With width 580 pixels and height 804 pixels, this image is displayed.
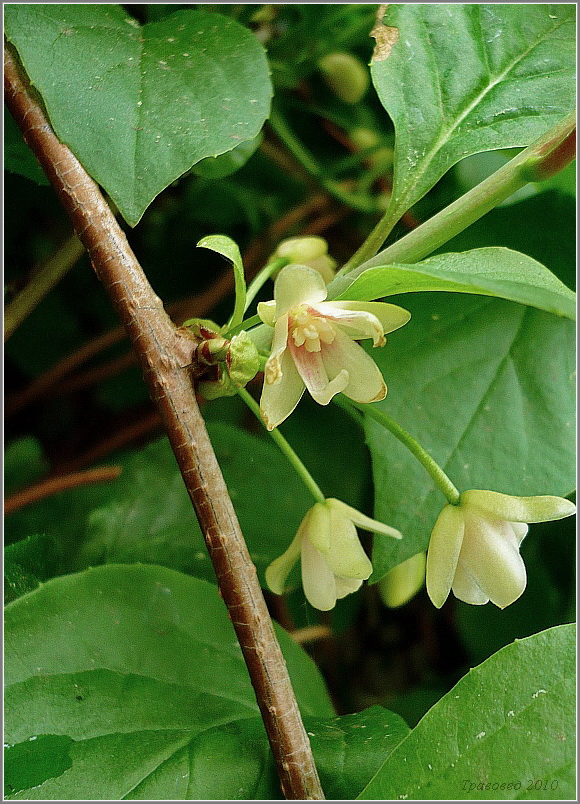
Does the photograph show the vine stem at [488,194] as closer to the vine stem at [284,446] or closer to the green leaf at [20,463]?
the vine stem at [284,446]

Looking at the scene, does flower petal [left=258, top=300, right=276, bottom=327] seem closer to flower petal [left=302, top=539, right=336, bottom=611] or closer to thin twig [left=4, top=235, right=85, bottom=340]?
flower petal [left=302, top=539, right=336, bottom=611]

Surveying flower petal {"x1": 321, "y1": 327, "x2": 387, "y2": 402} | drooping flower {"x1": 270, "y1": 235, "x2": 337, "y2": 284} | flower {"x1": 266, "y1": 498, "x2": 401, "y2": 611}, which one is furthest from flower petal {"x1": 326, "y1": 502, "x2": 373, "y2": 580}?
drooping flower {"x1": 270, "y1": 235, "x2": 337, "y2": 284}

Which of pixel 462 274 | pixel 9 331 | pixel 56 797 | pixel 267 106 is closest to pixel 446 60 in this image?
pixel 267 106

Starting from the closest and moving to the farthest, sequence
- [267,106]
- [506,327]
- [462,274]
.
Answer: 1. [462,274]
2. [267,106]
3. [506,327]

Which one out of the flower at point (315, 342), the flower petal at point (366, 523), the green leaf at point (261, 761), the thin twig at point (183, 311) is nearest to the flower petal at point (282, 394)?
the flower at point (315, 342)

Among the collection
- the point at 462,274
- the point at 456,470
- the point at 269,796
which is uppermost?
the point at 462,274

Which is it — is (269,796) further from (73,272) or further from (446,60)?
(73,272)

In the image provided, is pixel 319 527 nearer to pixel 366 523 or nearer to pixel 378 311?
pixel 366 523
